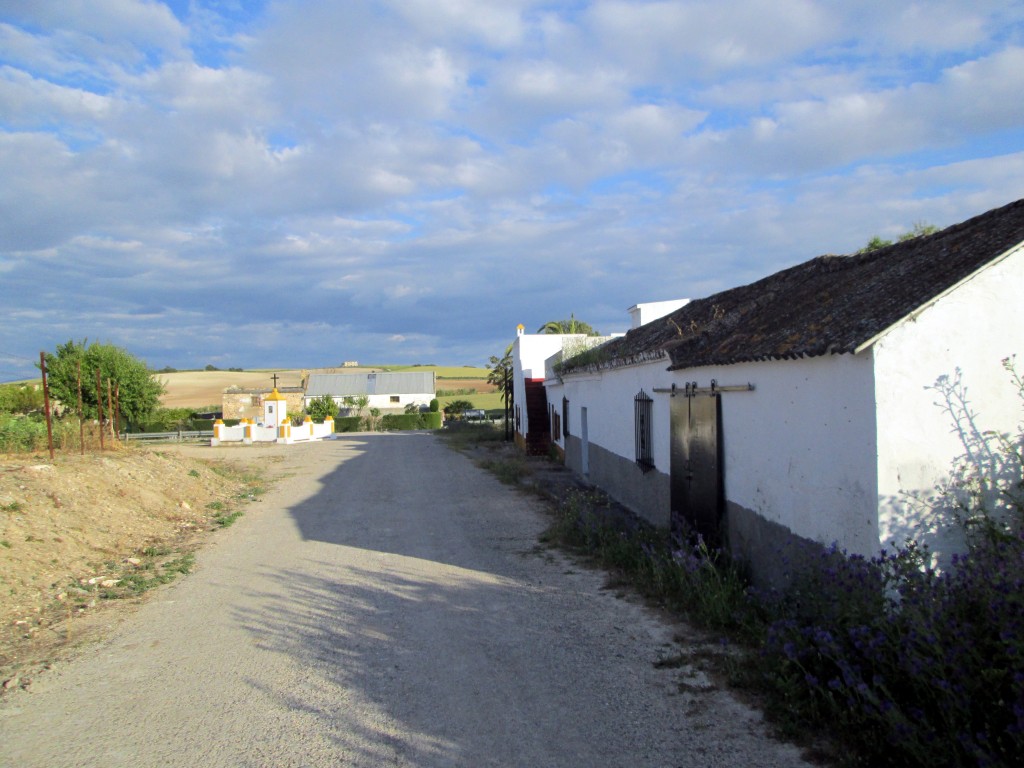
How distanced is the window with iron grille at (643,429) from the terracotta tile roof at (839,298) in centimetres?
70

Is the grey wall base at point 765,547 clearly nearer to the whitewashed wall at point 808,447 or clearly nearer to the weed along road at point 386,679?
the whitewashed wall at point 808,447

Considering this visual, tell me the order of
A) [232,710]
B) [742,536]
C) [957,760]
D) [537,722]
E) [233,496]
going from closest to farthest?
[957,760] → [537,722] → [232,710] → [742,536] → [233,496]

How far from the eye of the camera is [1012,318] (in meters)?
5.11

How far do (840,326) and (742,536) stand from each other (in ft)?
9.13

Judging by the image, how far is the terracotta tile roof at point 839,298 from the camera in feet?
17.2

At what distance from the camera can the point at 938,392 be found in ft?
16.6

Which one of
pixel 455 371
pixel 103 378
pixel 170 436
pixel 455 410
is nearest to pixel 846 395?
pixel 103 378

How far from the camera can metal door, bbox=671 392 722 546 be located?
8.14 m

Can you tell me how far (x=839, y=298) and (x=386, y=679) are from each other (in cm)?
509

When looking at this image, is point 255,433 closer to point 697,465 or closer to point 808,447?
point 697,465

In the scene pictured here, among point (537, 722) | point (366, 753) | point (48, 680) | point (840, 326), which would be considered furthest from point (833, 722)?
point (48, 680)

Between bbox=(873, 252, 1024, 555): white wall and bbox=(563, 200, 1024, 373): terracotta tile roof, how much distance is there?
0.60ft

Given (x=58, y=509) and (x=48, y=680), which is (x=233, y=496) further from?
(x=48, y=680)

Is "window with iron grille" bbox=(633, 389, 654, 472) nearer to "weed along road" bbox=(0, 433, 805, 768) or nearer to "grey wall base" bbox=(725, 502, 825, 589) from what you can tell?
"weed along road" bbox=(0, 433, 805, 768)
